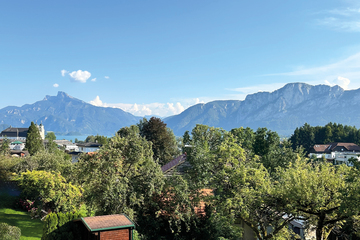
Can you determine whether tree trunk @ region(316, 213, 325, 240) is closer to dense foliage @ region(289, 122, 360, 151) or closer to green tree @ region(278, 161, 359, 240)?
green tree @ region(278, 161, 359, 240)

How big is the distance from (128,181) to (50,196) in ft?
18.7

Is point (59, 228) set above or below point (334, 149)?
above

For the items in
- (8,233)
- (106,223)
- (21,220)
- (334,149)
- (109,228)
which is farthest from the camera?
(334,149)

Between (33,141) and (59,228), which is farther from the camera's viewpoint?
(33,141)

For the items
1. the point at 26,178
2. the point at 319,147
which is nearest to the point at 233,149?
the point at 26,178

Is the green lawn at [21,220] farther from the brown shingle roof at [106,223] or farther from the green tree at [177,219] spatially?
the brown shingle roof at [106,223]

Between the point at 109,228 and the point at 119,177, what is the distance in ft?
18.8

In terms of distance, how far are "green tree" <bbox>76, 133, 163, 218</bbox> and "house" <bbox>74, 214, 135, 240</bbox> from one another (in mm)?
3917

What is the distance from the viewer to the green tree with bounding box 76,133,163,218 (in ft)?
56.4

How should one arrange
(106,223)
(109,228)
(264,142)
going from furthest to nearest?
(264,142) → (106,223) → (109,228)

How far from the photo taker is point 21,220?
21.0 m

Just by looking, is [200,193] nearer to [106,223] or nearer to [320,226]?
[320,226]

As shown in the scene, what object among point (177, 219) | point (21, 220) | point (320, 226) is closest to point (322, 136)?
point (320, 226)

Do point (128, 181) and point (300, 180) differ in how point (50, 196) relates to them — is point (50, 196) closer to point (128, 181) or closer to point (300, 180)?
point (128, 181)
